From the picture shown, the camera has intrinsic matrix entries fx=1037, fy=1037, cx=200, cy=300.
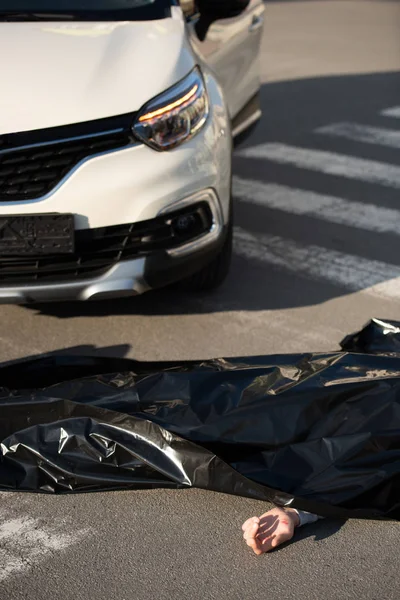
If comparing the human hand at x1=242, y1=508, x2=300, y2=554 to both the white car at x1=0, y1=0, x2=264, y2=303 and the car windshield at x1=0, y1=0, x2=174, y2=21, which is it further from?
the car windshield at x1=0, y1=0, x2=174, y2=21

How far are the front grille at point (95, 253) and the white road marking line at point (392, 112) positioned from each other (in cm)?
458

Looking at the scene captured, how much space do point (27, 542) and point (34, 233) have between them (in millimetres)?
1350

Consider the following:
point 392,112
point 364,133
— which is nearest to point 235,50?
point 364,133

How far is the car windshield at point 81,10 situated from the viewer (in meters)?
4.68

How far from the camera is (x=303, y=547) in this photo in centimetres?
303

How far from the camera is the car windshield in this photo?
4.68 meters

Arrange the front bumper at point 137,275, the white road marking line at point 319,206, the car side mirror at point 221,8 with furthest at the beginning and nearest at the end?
the white road marking line at point 319,206
the car side mirror at point 221,8
the front bumper at point 137,275

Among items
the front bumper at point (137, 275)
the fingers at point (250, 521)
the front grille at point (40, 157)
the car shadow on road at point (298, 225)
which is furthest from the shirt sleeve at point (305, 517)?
the car shadow on road at point (298, 225)

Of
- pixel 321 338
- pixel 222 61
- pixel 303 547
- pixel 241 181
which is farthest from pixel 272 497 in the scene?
pixel 241 181

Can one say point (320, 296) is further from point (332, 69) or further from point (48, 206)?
point (332, 69)

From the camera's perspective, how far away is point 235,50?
234 inches

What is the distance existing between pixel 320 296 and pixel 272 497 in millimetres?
1966

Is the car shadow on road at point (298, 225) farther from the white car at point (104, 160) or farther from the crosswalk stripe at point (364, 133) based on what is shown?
the white car at point (104, 160)

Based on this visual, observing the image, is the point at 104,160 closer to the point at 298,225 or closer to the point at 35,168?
the point at 35,168
